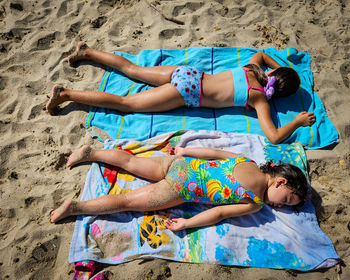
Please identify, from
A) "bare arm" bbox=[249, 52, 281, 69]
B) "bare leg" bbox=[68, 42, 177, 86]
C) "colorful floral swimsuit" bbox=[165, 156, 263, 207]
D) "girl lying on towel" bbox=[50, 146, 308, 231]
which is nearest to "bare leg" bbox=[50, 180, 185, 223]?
"girl lying on towel" bbox=[50, 146, 308, 231]

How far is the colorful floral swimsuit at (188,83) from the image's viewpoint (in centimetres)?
348

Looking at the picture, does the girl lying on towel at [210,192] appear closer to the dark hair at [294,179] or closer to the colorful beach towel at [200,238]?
the dark hair at [294,179]

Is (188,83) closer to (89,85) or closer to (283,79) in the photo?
(283,79)

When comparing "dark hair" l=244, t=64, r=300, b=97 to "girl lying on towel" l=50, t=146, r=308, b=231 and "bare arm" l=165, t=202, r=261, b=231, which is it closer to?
"girl lying on towel" l=50, t=146, r=308, b=231

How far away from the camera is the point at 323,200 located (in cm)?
313

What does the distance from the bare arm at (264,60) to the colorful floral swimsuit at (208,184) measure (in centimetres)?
203

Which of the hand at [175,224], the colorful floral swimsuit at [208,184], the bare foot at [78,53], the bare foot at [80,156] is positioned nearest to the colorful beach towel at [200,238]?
the hand at [175,224]

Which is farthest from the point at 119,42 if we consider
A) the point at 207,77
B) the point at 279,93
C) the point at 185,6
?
the point at 279,93

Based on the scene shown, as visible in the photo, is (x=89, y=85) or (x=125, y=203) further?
(x=89, y=85)

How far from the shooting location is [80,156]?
3.15 metres

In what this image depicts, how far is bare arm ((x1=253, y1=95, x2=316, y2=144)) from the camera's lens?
342 cm

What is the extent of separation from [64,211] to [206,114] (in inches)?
88.0

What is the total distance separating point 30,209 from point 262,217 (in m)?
2.62

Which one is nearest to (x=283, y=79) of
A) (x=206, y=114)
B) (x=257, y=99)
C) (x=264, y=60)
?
(x=257, y=99)
